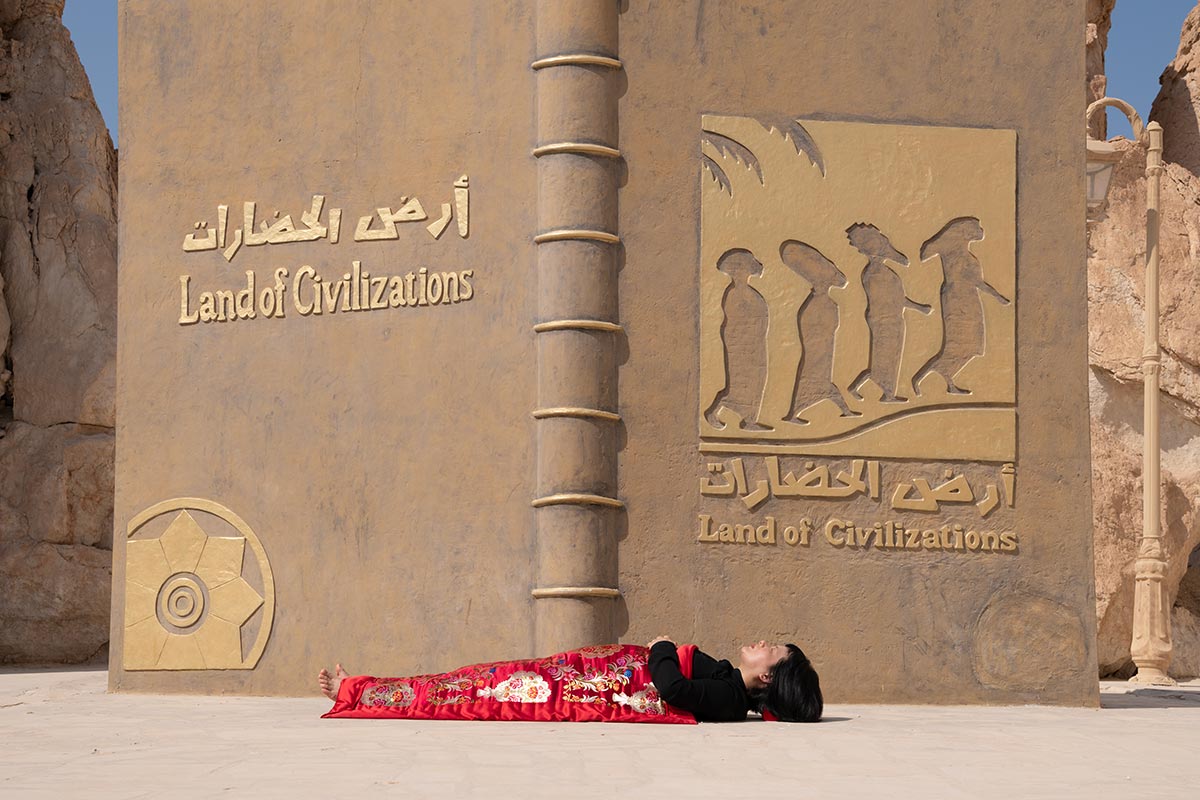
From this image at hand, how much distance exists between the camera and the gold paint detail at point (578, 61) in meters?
8.23

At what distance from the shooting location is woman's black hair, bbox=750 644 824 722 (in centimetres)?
654

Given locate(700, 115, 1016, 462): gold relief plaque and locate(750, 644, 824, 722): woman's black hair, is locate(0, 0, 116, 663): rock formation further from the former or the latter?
locate(750, 644, 824, 722): woman's black hair

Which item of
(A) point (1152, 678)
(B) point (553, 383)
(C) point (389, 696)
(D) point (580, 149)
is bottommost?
(A) point (1152, 678)

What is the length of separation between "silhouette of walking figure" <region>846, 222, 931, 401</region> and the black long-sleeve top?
231 cm

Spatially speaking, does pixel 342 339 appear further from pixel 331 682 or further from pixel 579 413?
pixel 331 682

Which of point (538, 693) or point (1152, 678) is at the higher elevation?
point (538, 693)

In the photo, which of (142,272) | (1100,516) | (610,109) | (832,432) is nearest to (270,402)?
(142,272)

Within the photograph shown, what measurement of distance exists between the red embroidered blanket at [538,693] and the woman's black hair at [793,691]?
0.39 m

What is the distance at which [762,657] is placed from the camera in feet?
21.5

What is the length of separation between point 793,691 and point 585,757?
5.87 feet

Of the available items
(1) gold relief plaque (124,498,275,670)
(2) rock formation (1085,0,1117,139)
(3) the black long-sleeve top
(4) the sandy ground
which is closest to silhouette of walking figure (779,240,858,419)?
(4) the sandy ground

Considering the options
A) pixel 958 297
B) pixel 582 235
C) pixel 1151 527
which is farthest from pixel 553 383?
pixel 1151 527

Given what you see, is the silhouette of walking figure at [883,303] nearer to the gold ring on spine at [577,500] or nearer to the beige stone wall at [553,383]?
the beige stone wall at [553,383]

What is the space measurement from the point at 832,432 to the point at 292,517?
3.13 meters
